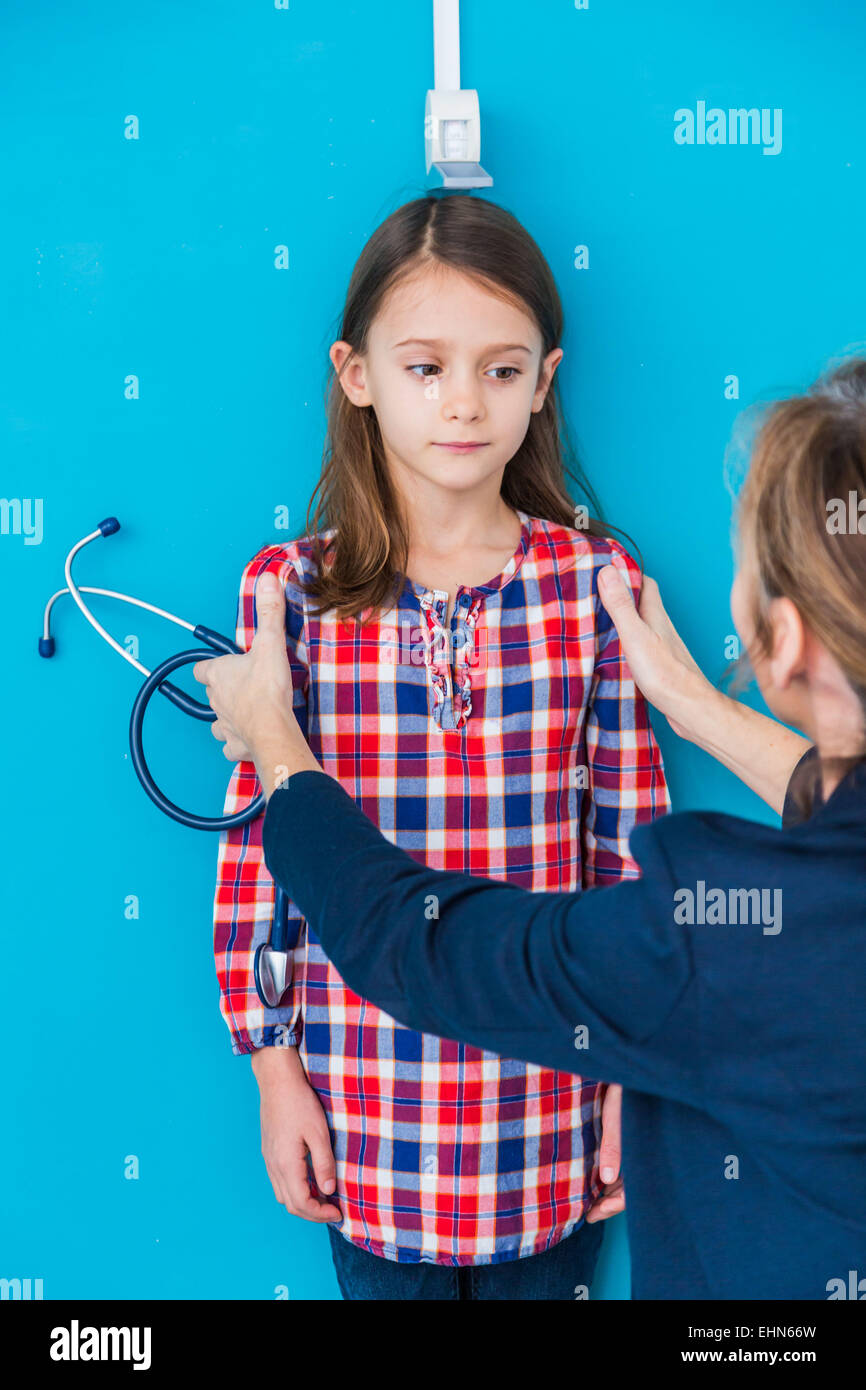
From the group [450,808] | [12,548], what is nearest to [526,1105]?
[450,808]

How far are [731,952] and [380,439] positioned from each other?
2.73 ft

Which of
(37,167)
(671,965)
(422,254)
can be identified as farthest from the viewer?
(37,167)

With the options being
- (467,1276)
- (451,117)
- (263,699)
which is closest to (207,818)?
(263,699)

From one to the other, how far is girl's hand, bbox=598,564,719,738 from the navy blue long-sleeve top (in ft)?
1.54

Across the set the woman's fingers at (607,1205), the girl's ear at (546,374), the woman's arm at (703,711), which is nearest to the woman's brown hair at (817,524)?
the woman's arm at (703,711)

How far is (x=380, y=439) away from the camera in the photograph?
1.38 m

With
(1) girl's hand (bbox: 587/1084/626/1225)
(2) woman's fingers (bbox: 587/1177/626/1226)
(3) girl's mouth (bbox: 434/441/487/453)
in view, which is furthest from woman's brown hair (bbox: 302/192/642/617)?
(2) woman's fingers (bbox: 587/1177/626/1226)

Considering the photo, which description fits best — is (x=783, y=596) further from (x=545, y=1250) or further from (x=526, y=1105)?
(x=545, y=1250)

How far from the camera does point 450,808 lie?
1.29m

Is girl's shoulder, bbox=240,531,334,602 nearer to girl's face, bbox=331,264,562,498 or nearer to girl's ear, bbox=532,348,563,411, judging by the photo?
girl's face, bbox=331,264,562,498

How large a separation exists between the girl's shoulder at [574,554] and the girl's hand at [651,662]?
0.02 meters

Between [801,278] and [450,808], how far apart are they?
83 centimetres

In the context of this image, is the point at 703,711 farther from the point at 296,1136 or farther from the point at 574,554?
the point at 296,1136

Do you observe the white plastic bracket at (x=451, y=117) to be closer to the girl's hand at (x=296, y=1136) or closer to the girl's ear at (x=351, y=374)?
the girl's ear at (x=351, y=374)
